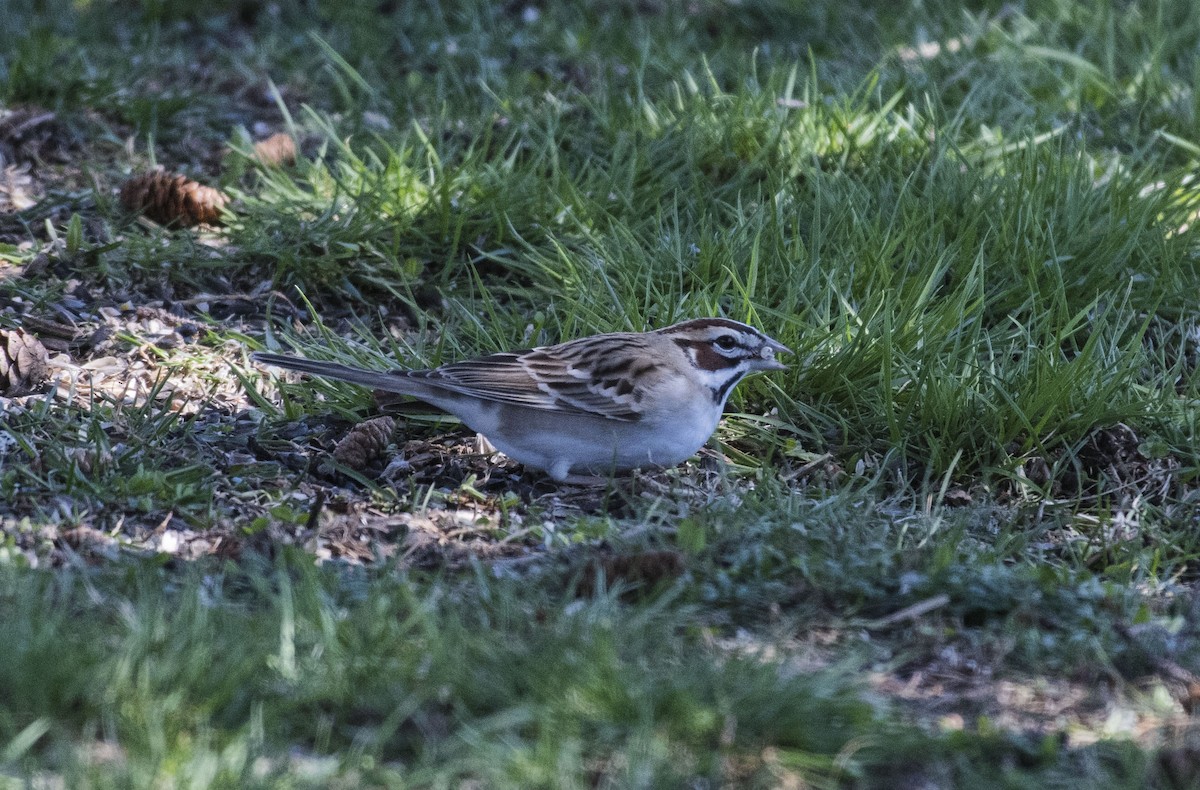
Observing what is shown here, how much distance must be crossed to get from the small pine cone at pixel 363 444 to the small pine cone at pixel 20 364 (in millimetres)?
1243

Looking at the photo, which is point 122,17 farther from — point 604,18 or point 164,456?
point 164,456

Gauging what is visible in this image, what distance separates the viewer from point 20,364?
5.56 metres

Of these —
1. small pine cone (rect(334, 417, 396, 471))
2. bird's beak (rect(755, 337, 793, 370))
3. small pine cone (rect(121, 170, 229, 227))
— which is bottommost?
small pine cone (rect(334, 417, 396, 471))

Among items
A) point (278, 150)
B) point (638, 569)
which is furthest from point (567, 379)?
point (278, 150)

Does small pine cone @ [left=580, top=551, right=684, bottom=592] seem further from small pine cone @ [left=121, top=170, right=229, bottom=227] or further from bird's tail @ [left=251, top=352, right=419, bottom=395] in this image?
small pine cone @ [left=121, top=170, right=229, bottom=227]

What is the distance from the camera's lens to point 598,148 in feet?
24.4

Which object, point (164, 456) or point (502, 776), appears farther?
point (164, 456)

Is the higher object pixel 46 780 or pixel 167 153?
pixel 46 780

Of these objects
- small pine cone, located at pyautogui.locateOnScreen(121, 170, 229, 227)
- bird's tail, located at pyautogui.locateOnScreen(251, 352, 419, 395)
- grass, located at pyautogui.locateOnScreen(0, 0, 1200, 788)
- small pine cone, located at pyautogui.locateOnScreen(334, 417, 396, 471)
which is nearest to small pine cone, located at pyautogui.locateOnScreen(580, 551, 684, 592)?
grass, located at pyautogui.locateOnScreen(0, 0, 1200, 788)

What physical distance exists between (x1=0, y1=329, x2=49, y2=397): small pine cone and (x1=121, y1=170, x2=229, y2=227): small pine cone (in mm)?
1303

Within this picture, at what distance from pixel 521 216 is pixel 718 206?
0.94 metres

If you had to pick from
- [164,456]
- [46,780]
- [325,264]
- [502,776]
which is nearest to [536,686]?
[502,776]

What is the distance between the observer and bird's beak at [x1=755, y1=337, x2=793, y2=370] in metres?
5.25

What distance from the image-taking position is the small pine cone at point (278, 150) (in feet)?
24.2
